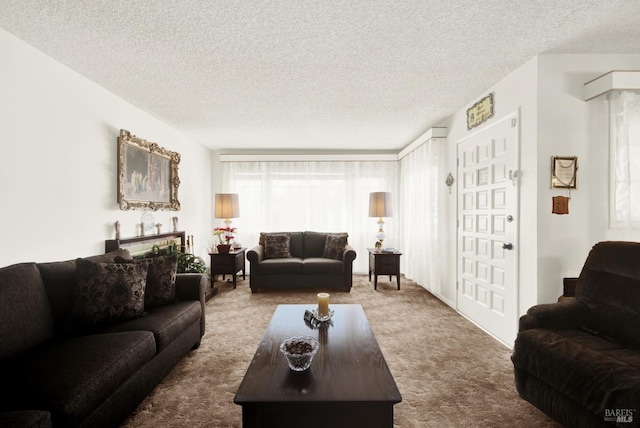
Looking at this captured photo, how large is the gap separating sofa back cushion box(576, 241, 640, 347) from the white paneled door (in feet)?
2.03

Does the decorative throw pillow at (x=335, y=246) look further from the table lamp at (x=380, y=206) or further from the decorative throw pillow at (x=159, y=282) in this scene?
the decorative throw pillow at (x=159, y=282)

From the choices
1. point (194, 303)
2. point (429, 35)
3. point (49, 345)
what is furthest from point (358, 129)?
point (49, 345)

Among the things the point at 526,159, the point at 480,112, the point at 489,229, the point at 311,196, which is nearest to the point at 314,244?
the point at 311,196

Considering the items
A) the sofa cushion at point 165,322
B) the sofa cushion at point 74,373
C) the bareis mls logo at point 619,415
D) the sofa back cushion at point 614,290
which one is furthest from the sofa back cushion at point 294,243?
the bareis mls logo at point 619,415

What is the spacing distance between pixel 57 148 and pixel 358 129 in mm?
3531

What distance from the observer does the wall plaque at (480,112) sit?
2.96 meters

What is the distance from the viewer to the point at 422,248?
15.2 ft

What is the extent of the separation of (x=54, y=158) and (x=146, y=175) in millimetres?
1190

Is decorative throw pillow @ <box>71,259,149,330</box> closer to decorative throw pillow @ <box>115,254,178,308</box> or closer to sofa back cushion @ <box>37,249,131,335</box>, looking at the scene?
sofa back cushion @ <box>37,249,131,335</box>

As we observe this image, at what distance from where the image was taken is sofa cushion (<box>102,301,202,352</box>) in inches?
75.9

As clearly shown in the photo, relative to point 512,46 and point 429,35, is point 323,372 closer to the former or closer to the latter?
point 429,35

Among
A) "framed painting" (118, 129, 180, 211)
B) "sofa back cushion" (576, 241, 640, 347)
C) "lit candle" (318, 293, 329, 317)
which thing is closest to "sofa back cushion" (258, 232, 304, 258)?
"framed painting" (118, 129, 180, 211)

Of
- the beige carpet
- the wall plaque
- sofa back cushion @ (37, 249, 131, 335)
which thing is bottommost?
the beige carpet

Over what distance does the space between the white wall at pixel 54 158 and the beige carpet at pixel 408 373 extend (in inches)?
58.1
